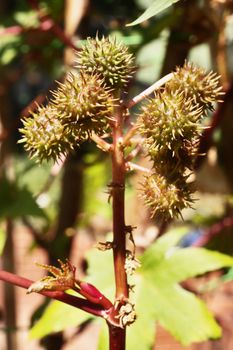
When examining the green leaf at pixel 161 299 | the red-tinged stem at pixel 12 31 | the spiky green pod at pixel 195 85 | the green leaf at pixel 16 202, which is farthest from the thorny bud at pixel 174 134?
the red-tinged stem at pixel 12 31

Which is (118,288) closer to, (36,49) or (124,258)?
(124,258)

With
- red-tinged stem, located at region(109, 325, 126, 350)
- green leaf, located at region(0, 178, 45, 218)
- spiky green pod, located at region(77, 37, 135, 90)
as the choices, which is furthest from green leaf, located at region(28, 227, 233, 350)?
spiky green pod, located at region(77, 37, 135, 90)

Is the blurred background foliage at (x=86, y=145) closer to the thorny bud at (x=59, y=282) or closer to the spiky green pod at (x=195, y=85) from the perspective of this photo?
the spiky green pod at (x=195, y=85)

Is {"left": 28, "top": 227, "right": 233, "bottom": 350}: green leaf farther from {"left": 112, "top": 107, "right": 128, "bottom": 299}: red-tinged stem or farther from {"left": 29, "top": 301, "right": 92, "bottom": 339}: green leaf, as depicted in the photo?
{"left": 112, "top": 107, "right": 128, "bottom": 299}: red-tinged stem

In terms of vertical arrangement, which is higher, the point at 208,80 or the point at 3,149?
the point at 3,149

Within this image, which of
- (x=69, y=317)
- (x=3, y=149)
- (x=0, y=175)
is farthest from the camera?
(x=3, y=149)

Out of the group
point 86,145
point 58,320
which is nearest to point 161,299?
point 58,320

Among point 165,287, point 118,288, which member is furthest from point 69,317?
point 118,288
